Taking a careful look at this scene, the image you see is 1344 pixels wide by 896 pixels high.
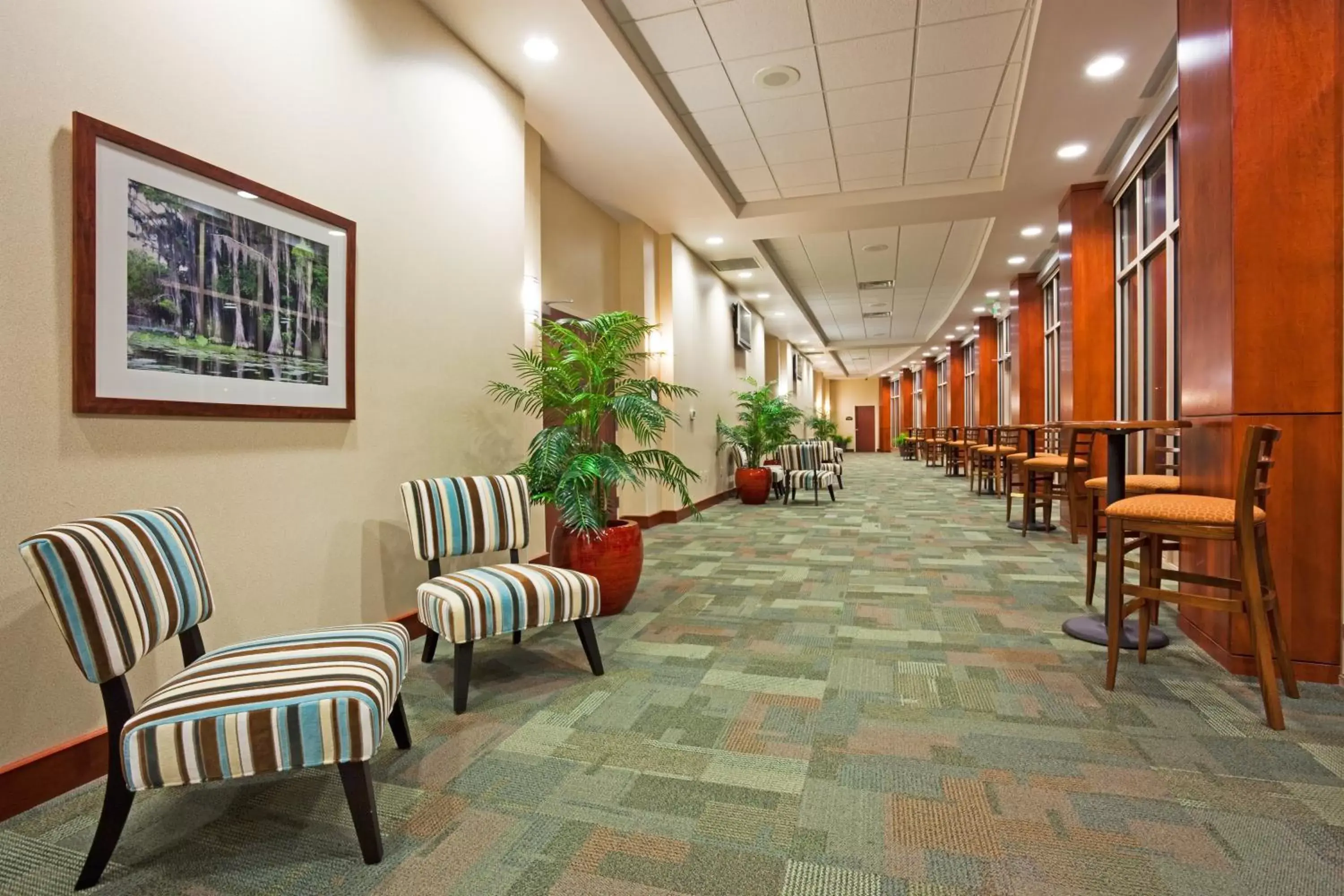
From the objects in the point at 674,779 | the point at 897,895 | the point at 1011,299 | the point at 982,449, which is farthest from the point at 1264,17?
the point at 1011,299

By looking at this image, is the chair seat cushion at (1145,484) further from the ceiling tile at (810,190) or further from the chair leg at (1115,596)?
the ceiling tile at (810,190)

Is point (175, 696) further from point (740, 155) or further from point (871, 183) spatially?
point (871, 183)

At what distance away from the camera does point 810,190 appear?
660 cm

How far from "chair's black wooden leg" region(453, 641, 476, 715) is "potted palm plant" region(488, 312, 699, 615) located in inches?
45.0

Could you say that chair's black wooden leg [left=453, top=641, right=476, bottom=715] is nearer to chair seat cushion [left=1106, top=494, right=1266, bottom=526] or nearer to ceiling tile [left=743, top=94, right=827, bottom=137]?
chair seat cushion [left=1106, top=494, right=1266, bottom=526]

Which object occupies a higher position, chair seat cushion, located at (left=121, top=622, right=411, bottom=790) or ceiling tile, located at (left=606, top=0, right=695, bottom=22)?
ceiling tile, located at (left=606, top=0, right=695, bottom=22)

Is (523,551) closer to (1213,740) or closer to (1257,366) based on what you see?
(1213,740)

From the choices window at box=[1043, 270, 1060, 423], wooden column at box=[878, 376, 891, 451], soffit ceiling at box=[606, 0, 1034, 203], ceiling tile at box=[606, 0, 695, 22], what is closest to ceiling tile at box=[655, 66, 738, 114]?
soffit ceiling at box=[606, 0, 1034, 203]

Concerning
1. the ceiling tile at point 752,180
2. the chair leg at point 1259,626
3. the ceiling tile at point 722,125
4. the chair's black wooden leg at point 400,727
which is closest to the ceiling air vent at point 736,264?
the ceiling tile at point 752,180

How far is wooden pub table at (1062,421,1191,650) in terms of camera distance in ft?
9.75

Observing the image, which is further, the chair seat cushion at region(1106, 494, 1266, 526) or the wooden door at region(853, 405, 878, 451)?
the wooden door at region(853, 405, 878, 451)

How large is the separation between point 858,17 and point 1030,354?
7.35m

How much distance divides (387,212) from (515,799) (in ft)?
9.08

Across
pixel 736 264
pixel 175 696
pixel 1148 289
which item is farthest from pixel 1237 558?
pixel 736 264
